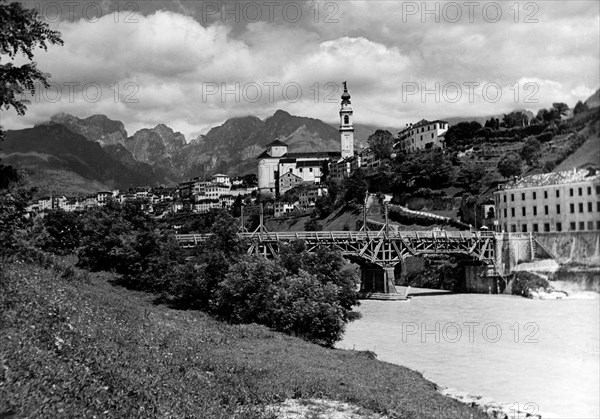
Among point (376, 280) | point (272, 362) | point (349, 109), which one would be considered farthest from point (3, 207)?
point (349, 109)

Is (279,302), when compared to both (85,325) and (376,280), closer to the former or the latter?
(85,325)

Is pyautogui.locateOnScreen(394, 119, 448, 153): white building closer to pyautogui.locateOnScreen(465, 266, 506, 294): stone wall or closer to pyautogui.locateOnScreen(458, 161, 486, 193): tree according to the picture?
pyautogui.locateOnScreen(458, 161, 486, 193): tree

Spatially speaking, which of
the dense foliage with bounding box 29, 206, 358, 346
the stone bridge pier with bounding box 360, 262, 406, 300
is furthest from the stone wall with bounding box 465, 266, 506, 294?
the dense foliage with bounding box 29, 206, 358, 346

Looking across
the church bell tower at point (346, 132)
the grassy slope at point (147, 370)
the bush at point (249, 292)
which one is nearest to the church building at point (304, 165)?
the church bell tower at point (346, 132)

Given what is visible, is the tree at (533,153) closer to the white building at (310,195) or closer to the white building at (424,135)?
the white building at (424,135)

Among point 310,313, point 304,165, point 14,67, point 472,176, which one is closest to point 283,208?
point 304,165

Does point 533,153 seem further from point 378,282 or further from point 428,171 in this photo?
point 428,171
